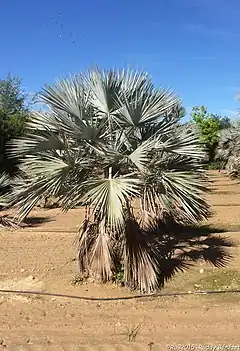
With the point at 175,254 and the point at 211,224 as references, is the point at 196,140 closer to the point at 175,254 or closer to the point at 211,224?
the point at 175,254

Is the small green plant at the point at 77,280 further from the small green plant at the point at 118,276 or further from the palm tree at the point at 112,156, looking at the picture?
the small green plant at the point at 118,276

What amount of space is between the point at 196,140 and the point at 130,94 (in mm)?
1154

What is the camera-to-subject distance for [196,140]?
6461mm

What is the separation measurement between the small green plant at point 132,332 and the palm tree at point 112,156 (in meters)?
1.01

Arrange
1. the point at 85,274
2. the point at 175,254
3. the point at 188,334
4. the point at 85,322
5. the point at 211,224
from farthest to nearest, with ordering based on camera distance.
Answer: the point at 211,224 < the point at 175,254 < the point at 85,274 < the point at 85,322 < the point at 188,334

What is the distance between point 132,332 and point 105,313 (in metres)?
0.65

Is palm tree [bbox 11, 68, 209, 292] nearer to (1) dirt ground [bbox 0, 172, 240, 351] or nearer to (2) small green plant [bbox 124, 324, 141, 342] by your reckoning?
(1) dirt ground [bbox 0, 172, 240, 351]

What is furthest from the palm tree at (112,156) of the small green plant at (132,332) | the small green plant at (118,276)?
the small green plant at (132,332)

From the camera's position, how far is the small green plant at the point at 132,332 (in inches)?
187

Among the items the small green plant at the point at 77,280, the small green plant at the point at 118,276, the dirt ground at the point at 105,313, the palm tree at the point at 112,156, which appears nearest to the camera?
the dirt ground at the point at 105,313

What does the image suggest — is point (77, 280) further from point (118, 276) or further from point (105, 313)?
point (105, 313)

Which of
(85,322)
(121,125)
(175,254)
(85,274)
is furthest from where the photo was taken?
(175,254)

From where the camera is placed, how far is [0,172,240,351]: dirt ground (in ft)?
15.4

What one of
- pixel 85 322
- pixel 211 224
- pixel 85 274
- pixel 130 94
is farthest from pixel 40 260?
pixel 211 224
